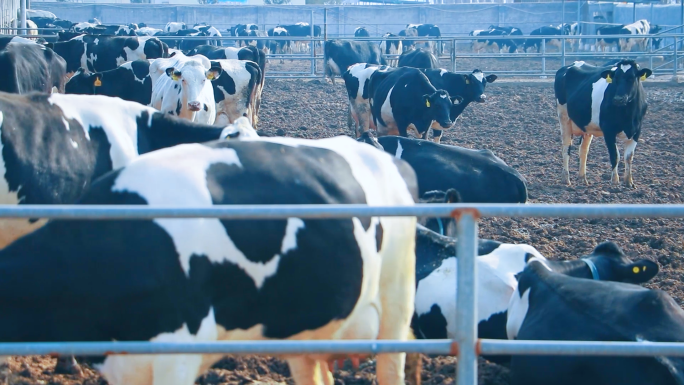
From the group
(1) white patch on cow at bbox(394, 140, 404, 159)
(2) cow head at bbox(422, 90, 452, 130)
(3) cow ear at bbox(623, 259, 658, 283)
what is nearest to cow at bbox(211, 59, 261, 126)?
(2) cow head at bbox(422, 90, 452, 130)

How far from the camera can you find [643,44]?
3250cm

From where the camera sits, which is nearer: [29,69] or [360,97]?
[29,69]

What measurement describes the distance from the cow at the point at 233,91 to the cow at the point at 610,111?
5450 millimetres

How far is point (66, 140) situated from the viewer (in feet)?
16.7

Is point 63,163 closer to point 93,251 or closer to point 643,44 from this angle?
point 93,251

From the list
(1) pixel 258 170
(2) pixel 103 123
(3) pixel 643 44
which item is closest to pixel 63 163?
(2) pixel 103 123

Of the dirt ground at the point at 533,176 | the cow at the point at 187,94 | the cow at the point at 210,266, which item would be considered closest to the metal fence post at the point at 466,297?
the cow at the point at 210,266

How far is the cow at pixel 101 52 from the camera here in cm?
1672

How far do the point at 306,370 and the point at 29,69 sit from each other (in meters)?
8.50

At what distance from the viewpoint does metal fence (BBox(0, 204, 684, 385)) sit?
226 centimetres

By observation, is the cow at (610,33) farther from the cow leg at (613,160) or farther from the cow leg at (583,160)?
the cow leg at (613,160)

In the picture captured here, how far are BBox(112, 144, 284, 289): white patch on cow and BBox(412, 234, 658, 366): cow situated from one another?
228 centimetres

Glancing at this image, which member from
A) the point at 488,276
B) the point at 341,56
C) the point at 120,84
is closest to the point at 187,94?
the point at 120,84

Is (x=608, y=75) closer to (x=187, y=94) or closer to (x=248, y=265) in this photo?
(x=187, y=94)
